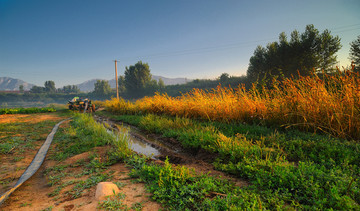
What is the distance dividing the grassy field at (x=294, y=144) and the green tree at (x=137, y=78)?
51186mm

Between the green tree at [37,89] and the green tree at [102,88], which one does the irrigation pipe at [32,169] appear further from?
the green tree at [37,89]

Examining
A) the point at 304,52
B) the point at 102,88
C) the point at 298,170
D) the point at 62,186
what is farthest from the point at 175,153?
the point at 102,88

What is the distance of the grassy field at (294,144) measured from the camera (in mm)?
1780

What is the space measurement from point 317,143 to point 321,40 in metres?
30.2

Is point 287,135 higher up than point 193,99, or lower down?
lower down

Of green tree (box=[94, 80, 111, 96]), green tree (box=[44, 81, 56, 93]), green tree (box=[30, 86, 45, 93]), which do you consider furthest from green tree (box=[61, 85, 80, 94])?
green tree (box=[94, 80, 111, 96])

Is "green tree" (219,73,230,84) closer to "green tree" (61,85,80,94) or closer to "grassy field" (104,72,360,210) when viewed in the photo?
"grassy field" (104,72,360,210)

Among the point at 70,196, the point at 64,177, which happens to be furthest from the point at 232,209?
the point at 64,177

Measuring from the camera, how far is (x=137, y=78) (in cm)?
5588

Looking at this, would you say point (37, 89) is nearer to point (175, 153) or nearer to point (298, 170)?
point (175, 153)

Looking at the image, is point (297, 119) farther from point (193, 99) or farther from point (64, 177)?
point (64, 177)

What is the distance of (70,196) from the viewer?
2.11 meters

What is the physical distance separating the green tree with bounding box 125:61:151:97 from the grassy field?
168 ft

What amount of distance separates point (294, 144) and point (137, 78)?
5634 centimetres
